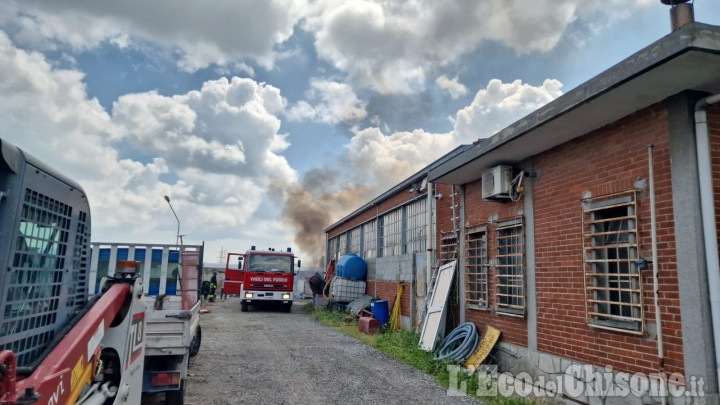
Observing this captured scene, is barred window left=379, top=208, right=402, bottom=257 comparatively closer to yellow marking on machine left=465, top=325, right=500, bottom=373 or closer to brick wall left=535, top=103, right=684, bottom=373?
yellow marking on machine left=465, top=325, right=500, bottom=373

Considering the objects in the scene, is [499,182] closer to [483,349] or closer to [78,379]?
Answer: [483,349]

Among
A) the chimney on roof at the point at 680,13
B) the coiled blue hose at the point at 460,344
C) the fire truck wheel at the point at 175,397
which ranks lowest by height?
the fire truck wheel at the point at 175,397

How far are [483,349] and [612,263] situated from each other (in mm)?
3197

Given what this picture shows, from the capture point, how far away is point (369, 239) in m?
19.6

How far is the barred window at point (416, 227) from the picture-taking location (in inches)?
526

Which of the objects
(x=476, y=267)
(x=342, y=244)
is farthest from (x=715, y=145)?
(x=342, y=244)

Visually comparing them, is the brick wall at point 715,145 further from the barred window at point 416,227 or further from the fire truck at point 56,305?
the barred window at point 416,227

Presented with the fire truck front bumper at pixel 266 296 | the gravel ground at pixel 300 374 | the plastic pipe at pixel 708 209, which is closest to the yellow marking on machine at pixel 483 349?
the gravel ground at pixel 300 374

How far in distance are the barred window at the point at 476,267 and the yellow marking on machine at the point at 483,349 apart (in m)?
0.61

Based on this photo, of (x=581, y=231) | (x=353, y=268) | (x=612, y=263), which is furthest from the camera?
(x=353, y=268)

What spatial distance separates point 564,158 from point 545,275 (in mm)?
1837

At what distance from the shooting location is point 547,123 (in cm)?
623

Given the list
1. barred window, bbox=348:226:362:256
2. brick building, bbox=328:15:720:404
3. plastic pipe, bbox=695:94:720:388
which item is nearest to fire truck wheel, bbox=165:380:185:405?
brick building, bbox=328:15:720:404

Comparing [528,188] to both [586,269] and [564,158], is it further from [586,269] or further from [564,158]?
[586,269]
